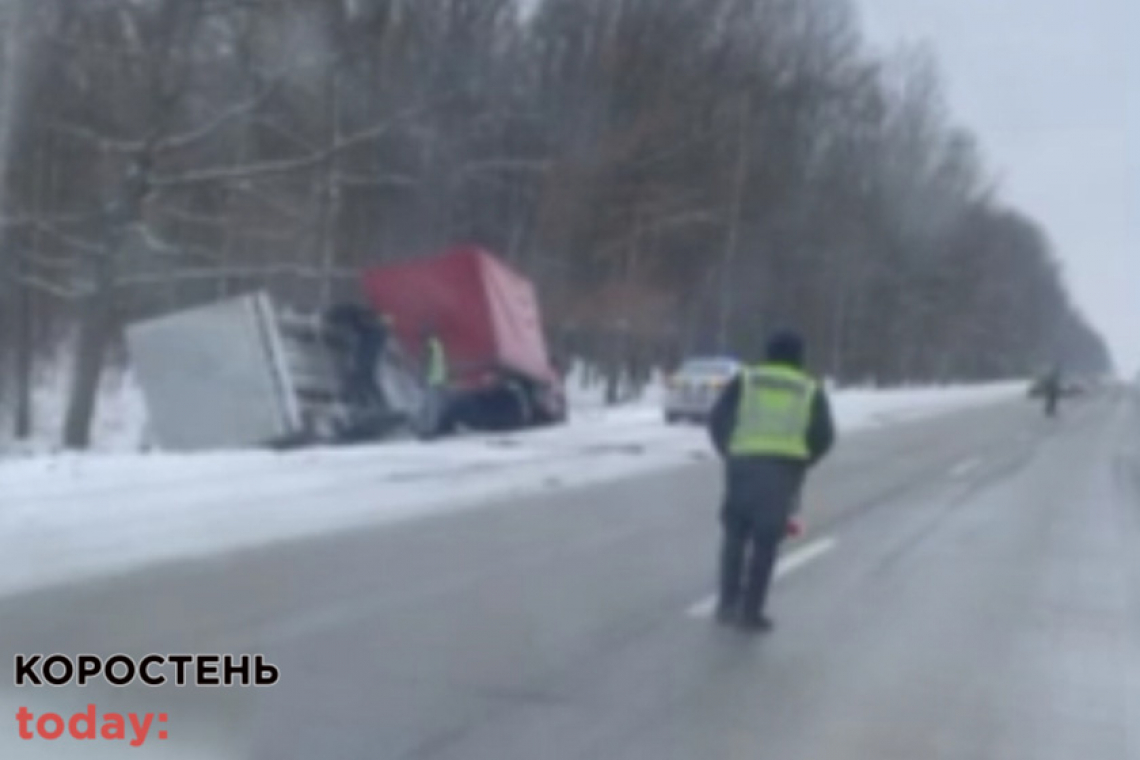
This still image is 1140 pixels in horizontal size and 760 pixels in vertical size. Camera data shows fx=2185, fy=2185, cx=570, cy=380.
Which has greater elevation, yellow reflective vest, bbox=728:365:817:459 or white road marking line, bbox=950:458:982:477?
yellow reflective vest, bbox=728:365:817:459

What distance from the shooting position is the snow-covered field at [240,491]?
1510cm

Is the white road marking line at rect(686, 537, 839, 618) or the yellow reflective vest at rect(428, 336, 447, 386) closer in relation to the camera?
the white road marking line at rect(686, 537, 839, 618)

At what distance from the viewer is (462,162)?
1741 inches

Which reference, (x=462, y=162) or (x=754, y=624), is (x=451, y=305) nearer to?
(x=462, y=162)

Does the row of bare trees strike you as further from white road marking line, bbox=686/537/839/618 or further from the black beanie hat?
the black beanie hat

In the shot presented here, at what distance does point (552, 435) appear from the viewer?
35906mm

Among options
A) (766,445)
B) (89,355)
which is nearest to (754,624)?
(766,445)

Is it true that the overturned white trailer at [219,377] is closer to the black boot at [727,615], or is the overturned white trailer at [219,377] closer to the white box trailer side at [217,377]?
the white box trailer side at [217,377]

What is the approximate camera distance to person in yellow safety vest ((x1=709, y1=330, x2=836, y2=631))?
39.1ft

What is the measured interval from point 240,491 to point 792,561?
631 centimetres

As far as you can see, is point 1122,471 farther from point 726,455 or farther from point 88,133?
point 726,455

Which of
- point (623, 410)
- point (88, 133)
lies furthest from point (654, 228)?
point (88, 133)

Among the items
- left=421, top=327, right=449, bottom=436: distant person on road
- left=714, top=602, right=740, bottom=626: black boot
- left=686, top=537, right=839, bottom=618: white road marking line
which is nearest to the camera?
left=714, top=602, right=740, bottom=626: black boot

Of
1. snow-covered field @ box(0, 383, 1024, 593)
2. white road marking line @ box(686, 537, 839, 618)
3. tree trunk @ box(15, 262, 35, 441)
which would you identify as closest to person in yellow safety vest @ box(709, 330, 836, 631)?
white road marking line @ box(686, 537, 839, 618)
